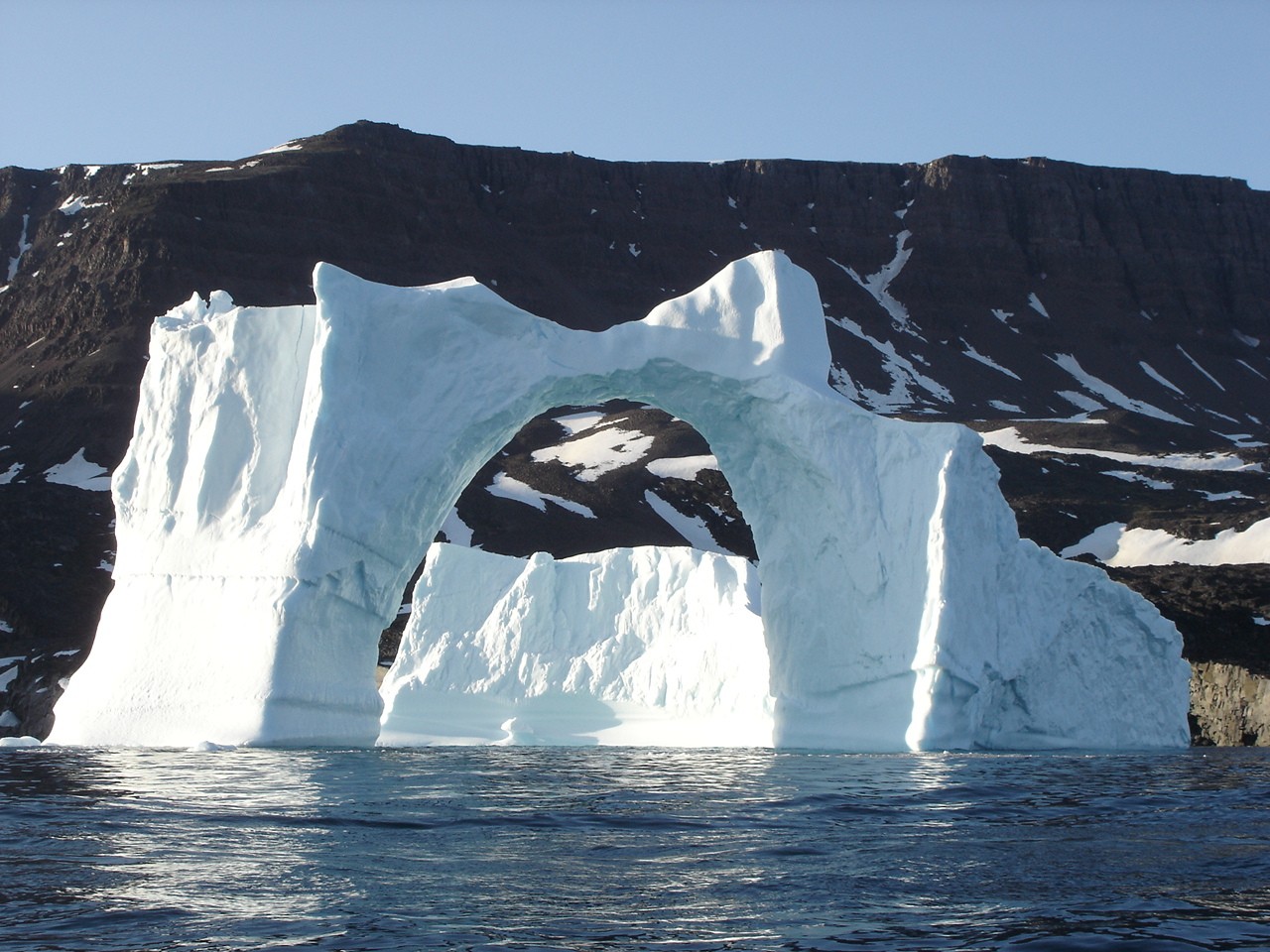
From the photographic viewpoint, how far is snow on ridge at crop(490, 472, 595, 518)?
6278 cm

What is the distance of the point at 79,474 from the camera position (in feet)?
214

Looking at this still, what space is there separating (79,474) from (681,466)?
88.4 feet

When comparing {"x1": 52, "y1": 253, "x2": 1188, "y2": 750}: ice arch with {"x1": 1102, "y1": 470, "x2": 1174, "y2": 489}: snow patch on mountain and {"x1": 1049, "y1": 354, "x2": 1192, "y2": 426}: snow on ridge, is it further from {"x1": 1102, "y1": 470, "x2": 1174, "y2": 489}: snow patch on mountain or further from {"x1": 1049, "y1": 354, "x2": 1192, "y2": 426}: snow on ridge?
{"x1": 1049, "y1": 354, "x2": 1192, "y2": 426}: snow on ridge

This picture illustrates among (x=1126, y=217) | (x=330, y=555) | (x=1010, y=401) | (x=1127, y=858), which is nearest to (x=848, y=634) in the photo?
(x=330, y=555)

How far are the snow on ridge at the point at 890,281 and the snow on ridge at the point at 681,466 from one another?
1711 inches

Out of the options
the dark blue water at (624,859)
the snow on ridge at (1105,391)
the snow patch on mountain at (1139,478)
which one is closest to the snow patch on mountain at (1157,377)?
the snow on ridge at (1105,391)

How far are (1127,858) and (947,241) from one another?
109 m

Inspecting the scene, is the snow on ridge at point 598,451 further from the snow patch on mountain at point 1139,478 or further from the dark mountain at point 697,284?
the snow patch on mountain at point 1139,478

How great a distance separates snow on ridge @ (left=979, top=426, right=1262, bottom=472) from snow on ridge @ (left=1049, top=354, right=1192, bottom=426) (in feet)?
67.8

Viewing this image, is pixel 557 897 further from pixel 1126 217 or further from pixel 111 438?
pixel 1126 217

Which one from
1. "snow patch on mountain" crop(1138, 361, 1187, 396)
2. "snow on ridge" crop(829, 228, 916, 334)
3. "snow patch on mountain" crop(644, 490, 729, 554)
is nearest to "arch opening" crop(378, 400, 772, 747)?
"snow patch on mountain" crop(644, 490, 729, 554)

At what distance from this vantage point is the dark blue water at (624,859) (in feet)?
25.3

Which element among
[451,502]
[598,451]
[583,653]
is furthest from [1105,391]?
[451,502]

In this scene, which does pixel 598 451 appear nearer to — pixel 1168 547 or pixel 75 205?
Result: pixel 1168 547
